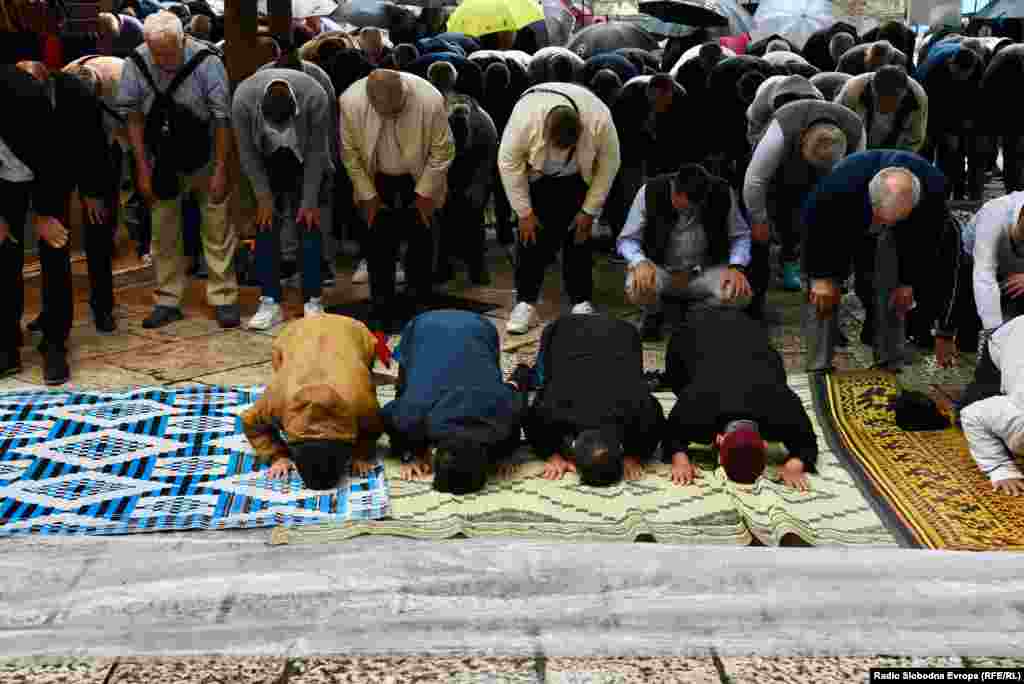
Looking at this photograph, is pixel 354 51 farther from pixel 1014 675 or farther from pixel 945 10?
pixel 945 10

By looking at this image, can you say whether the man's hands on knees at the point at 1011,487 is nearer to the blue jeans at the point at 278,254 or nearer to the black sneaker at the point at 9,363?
the blue jeans at the point at 278,254

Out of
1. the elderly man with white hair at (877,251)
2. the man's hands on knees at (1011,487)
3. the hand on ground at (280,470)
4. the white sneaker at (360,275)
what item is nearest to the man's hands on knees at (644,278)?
the elderly man with white hair at (877,251)

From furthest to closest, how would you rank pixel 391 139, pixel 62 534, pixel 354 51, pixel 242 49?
pixel 354 51
pixel 242 49
pixel 391 139
pixel 62 534

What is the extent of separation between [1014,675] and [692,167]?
368 cm

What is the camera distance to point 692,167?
651 cm

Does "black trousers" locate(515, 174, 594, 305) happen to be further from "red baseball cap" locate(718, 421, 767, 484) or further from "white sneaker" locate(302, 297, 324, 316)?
"red baseball cap" locate(718, 421, 767, 484)

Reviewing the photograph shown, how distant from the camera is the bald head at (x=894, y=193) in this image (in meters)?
5.78

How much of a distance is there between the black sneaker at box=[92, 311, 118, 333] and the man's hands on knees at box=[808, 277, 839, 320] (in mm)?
3698

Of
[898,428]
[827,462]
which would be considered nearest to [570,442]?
[827,462]

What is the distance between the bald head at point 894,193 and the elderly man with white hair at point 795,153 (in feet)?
2.54

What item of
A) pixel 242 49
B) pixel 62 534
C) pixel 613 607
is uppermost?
pixel 242 49

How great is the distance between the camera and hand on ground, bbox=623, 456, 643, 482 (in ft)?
15.6

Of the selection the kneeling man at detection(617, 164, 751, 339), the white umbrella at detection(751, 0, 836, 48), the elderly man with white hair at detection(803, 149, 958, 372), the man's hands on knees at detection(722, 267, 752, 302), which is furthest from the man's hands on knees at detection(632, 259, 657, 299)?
the white umbrella at detection(751, 0, 836, 48)

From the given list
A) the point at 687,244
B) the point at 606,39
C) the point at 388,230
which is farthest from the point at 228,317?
the point at 606,39
